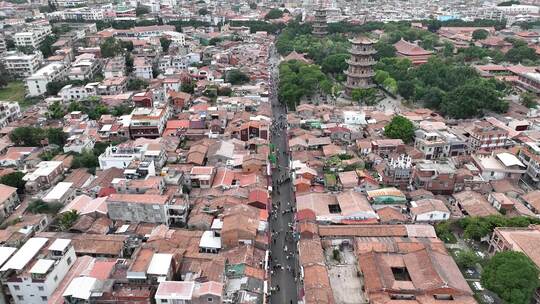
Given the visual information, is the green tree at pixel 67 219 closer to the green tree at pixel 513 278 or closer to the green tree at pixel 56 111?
the green tree at pixel 56 111

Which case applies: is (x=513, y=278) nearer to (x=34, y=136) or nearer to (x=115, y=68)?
(x=34, y=136)

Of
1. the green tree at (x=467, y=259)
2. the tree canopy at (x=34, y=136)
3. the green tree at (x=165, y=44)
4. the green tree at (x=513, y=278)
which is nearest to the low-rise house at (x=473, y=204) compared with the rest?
the green tree at (x=467, y=259)

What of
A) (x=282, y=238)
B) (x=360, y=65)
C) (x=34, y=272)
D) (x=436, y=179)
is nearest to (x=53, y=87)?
(x=34, y=272)

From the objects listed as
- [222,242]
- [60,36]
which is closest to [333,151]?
[222,242]

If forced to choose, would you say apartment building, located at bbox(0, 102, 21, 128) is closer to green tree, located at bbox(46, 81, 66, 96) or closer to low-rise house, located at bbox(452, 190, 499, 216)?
green tree, located at bbox(46, 81, 66, 96)

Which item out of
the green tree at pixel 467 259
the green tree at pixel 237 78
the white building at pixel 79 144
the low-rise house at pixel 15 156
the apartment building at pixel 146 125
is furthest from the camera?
the green tree at pixel 237 78

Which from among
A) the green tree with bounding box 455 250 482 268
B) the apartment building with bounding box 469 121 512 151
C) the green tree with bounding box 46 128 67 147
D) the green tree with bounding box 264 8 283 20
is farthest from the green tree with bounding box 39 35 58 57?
the green tree with bounding box 455 250 482 268

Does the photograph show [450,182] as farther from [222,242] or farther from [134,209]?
[134,209]
